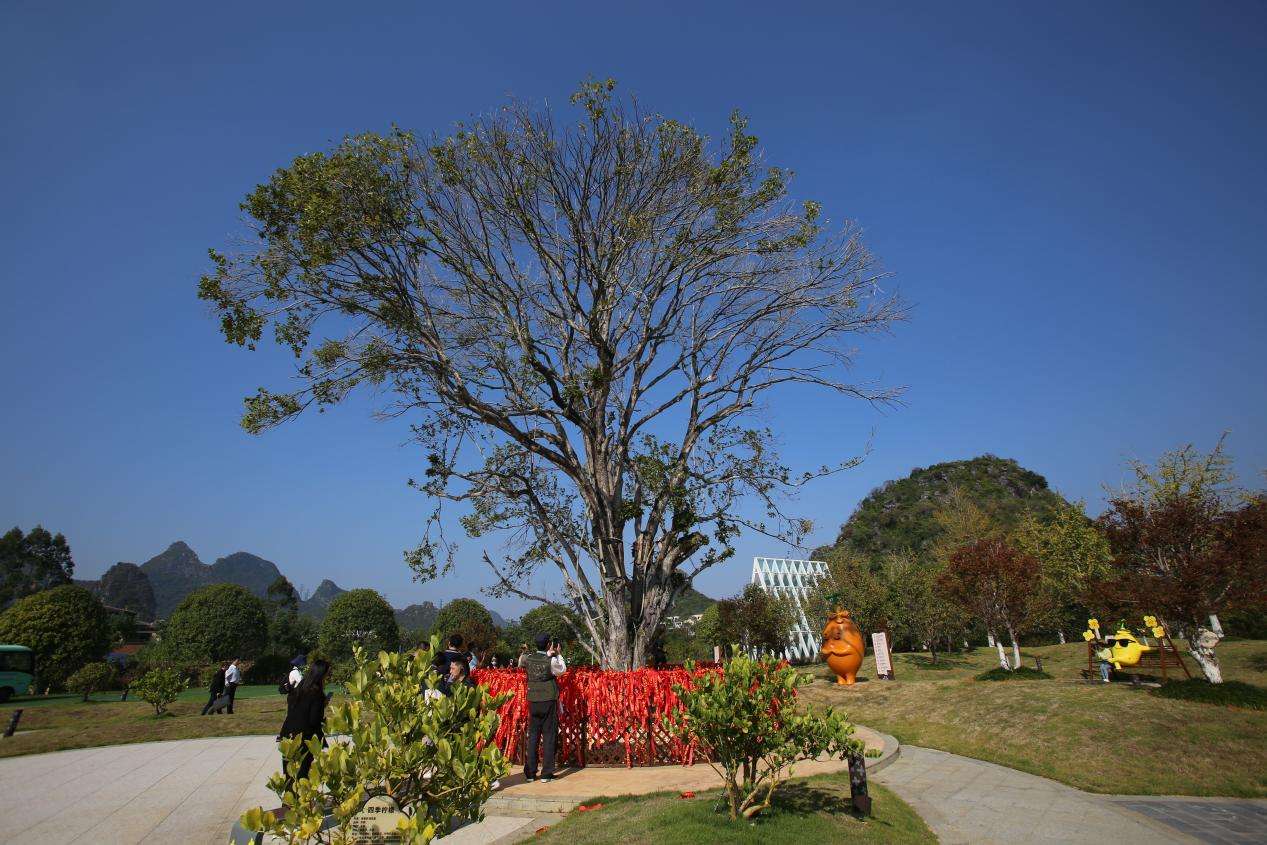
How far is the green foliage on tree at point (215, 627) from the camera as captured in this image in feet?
130

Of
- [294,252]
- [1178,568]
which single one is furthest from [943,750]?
[294,252]

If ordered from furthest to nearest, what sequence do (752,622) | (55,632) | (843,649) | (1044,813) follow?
(55,632) → (752,622) → (843,649) → (1044,813)

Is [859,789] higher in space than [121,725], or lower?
higher

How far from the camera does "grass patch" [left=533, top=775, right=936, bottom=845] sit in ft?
17.7

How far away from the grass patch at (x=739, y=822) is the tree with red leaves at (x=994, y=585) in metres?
15.5

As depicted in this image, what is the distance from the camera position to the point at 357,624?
43656 mm

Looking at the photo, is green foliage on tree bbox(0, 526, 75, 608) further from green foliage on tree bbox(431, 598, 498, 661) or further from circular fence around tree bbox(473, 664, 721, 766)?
circular fence around tree bbox(473, 664, 721, 766)

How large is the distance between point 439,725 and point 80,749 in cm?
1406

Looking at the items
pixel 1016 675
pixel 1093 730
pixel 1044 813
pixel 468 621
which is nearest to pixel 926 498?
pixel 468 621

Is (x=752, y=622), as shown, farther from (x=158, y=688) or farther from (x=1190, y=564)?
(x=158, y=688)

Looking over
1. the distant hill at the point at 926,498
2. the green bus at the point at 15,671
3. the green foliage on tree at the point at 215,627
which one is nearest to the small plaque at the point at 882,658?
the green bus at the point at 15,671

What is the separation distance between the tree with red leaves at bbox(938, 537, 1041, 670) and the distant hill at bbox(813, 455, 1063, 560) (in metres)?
47.4

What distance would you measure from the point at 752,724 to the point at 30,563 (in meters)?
80.1

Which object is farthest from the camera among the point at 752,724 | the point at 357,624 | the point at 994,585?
the point at 357,624
